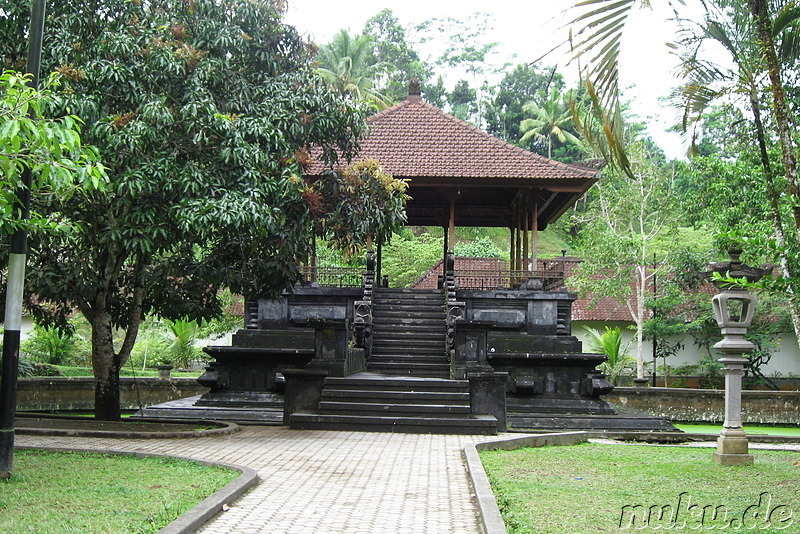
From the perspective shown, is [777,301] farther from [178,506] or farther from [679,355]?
[178,506]

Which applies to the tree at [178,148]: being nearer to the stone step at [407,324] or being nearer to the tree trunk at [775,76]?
the stone step at [407,324]

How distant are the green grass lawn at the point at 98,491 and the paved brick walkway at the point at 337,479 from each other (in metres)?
0.42

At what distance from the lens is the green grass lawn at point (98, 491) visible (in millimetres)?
5301

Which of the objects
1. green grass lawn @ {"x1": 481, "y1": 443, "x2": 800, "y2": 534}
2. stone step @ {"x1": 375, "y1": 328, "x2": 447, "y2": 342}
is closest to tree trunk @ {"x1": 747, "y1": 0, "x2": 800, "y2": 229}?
green grass lawn @ {"x1": 481, "y1": 443, "x2": 800, "y2": 534}

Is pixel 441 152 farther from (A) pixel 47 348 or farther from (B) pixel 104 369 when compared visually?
(A) pixel 47 348

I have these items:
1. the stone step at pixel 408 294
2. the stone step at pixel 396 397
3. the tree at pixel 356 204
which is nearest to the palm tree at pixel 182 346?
the stone step at pixel 408 294

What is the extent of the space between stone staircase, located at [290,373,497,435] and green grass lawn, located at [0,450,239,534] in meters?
4.52

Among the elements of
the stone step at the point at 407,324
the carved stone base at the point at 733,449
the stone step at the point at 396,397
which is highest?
the stone step at the point at 407,324

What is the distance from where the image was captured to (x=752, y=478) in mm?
8000

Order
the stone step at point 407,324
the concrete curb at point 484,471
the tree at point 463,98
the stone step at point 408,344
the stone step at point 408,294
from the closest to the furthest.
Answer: the concrete curb at point 484,471 < the stone step at point 408,344 < the stone step at point 407,324 < the stone step at point 408,294 < the tree at point 463,98

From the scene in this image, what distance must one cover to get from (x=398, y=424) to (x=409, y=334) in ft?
16.0

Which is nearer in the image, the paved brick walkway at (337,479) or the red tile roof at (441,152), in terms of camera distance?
the paved brick walkway at (337,479)

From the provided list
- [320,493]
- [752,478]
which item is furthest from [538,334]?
[320,493]

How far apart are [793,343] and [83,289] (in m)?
26.6
